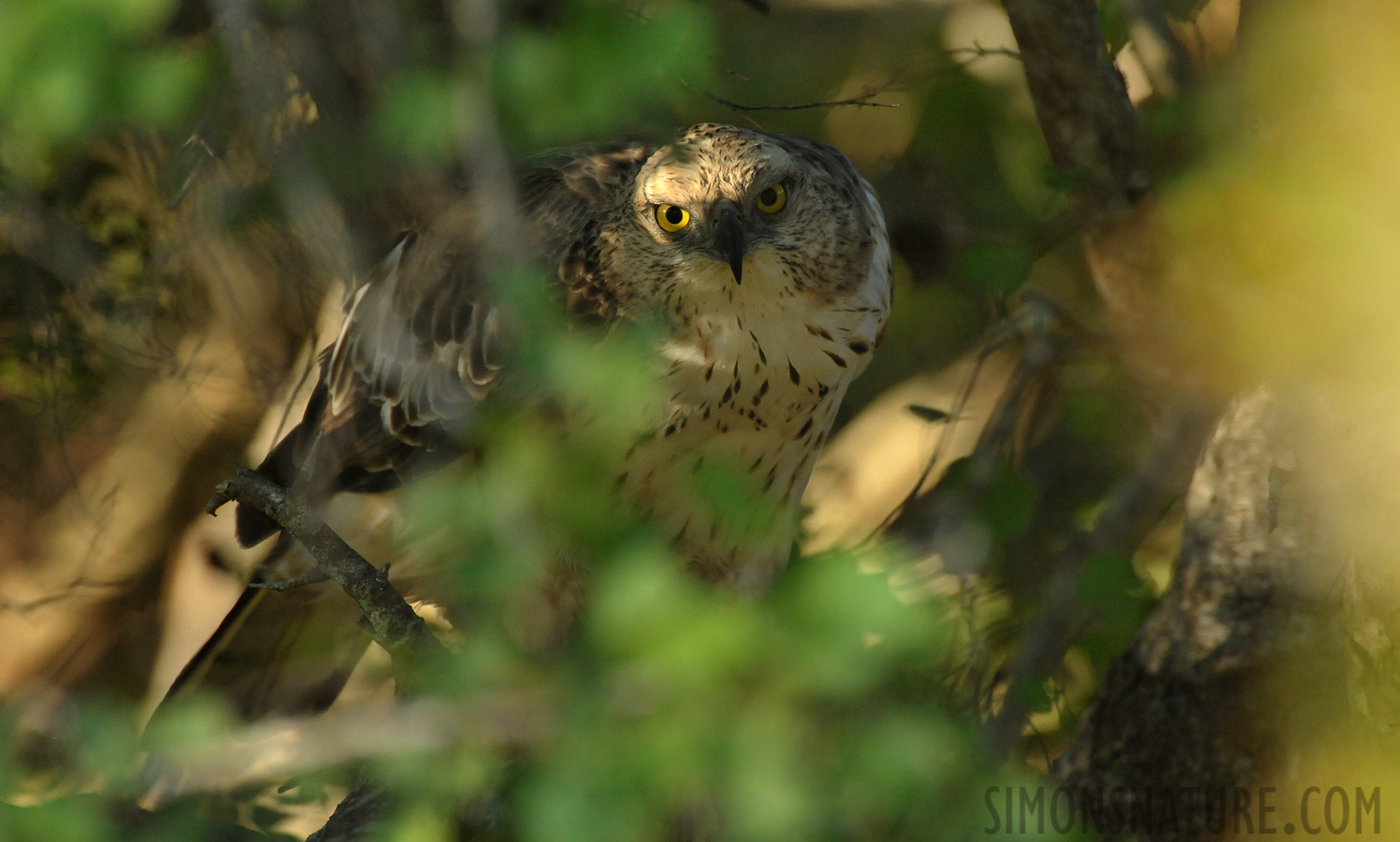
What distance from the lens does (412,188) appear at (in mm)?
3041

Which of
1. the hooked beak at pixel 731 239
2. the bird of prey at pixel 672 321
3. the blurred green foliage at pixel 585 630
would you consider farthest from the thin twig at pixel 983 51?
the blurred green foliage at pixel 585 630

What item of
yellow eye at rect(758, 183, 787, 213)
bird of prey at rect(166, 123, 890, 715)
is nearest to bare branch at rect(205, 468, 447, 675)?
bird of prey at rect(166, 123, 890, 715)

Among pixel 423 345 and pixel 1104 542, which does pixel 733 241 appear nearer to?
pixel 423 345

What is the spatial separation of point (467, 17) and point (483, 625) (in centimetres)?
82

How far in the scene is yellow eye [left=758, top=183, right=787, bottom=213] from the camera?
9.49ft

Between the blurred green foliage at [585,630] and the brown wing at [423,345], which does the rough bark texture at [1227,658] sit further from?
the brown wing at [423,345]

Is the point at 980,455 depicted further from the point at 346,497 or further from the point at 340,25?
the point at 340,25

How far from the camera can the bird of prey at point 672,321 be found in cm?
284

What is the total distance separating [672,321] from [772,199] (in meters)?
0.40

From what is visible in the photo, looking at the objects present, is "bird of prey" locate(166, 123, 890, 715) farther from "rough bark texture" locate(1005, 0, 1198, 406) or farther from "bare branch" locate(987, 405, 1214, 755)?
"bare branch" locate(987, 405, 1214, 755)

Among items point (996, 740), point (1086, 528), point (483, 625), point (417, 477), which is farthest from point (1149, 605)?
point (483, 625)

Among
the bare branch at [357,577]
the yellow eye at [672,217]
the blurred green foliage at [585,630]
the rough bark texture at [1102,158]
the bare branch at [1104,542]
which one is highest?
the blurred green foliage at [585,630]

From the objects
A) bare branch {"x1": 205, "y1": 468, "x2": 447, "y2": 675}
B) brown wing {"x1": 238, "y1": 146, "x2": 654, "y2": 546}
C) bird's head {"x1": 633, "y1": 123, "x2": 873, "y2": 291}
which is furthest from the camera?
brown wing {"x1": 238, "y1": 146, "x2": 654, "y2": 546}

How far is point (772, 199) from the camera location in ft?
9.56
